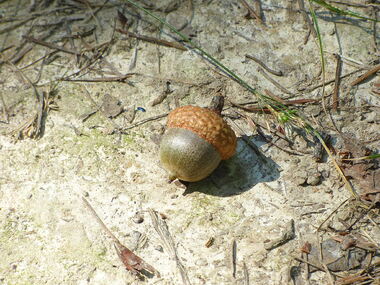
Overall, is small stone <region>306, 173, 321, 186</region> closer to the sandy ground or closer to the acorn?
the sandy ground

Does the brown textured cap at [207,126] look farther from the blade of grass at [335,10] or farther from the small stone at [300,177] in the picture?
the blade of grass at [335,10]

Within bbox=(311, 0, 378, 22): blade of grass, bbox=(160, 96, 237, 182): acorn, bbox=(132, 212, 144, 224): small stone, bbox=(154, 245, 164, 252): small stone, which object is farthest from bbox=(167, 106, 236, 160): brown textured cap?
bbox=(311, 0, 378, 22): blade of grass

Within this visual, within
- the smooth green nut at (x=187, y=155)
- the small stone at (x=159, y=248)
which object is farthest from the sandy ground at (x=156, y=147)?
the smooth green nut at (x=187, y=155)

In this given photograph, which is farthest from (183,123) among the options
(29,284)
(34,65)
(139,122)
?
(34,65)

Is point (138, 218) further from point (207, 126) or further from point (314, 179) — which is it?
point (314, 179)

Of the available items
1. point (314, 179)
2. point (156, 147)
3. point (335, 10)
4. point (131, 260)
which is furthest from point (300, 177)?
point (335, 10)

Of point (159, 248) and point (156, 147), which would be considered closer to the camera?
point (159, 248)

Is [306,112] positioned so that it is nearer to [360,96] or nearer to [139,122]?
[360,96]
